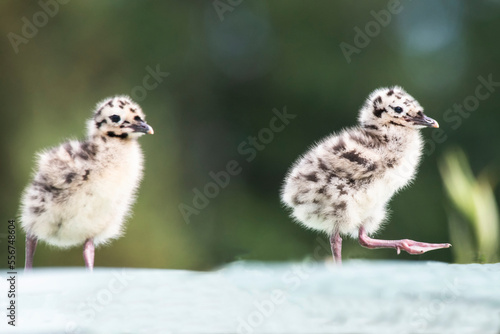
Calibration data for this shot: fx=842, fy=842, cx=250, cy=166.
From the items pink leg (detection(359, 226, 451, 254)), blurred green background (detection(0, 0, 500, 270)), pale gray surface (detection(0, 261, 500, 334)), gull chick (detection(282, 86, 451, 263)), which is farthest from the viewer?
blurred green background (detection(0, 0, 500, 270))

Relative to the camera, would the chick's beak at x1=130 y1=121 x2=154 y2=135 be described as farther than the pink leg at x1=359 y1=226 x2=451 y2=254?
Yes

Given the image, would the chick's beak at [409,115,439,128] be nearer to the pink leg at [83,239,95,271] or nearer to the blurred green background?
the pink leg at [83,239,95,271]

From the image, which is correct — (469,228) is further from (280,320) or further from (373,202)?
(280,320)

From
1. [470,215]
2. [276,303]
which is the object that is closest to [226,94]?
[470,215]

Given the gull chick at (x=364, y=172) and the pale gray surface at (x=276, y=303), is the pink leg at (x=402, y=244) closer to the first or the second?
the gull chick at (x=364, y=172)

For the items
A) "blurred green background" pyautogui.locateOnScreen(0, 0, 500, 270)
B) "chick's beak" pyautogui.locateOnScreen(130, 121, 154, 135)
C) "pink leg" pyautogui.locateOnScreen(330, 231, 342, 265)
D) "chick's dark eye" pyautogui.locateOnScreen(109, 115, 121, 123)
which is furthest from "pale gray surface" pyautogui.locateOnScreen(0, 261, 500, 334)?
"blurred green background" pyautogui.locateOnScreen(0, 0, 500, 270)

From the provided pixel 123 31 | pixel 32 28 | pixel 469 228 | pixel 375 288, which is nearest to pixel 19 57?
pixel 32 28

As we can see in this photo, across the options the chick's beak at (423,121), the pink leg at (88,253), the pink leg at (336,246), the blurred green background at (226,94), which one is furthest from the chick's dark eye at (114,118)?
the blurred green background at (226,94)
